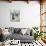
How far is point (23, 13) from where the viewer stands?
4.77 metres

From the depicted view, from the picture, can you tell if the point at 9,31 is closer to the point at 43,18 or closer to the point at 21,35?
the point at 21,35

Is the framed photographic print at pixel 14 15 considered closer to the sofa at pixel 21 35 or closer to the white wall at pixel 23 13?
the white wall at pixel 23 13

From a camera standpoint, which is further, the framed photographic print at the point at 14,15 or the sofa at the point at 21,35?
the framed photographic print at the point at 14,15

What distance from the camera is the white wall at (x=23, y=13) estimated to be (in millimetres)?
4738

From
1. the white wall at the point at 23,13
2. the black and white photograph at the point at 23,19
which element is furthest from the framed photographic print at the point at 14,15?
the white wall at the point at 23,13

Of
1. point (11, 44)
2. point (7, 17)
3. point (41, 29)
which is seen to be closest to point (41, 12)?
point (41, 29)

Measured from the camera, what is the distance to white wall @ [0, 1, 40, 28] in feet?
15.5

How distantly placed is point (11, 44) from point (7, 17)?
111cm

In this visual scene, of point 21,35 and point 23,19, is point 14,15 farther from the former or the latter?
point 21,35

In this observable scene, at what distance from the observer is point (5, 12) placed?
474 centimetres

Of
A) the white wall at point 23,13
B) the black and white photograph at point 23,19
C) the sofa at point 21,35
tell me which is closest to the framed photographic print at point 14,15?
the black and white photograph at point 23,19

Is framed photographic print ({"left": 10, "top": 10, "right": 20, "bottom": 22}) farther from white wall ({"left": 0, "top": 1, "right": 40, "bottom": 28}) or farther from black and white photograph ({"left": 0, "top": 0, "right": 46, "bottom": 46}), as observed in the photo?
white wall ({"left": 0, "top": 1, "right": 40, "bottom": 28})

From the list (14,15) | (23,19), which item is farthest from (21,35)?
(14,15)

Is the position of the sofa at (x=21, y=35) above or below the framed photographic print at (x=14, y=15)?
below
